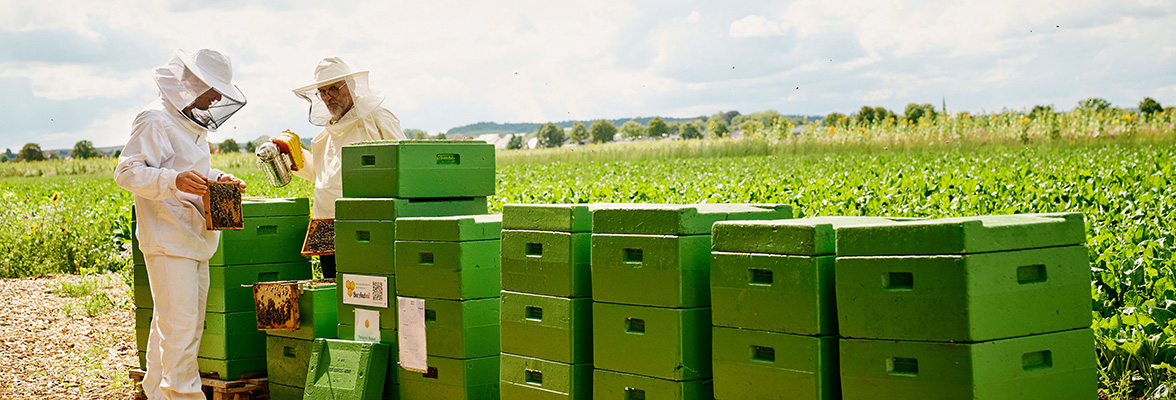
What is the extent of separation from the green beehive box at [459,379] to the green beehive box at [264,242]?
5.71ft

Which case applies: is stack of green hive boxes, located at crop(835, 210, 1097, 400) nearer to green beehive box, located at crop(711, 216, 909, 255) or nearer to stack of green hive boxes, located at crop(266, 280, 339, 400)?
green beehive box, located at crop(711, 216, 909, 255)

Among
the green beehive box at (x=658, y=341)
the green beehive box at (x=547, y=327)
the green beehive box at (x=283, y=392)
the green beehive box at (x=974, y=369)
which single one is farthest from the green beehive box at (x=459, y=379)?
the green beehive box at (x=974, y=369)

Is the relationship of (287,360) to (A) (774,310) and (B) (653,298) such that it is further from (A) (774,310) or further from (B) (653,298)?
(A) (774,310)

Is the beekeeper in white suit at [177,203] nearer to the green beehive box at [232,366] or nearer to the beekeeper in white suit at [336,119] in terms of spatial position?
the green beehive box at [232,366]

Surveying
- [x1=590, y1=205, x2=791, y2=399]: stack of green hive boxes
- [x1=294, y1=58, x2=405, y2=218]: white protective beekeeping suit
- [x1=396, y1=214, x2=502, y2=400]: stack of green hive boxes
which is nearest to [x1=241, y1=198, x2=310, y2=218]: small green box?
[x1=294, y1=58, x2=405, y2=218]: white protective beekeeping suit

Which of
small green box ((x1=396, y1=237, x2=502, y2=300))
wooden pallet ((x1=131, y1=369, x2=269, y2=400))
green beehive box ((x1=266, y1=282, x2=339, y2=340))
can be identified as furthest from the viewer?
wooden pallet ((x1=131, y1=369, x2=269, y2=400))

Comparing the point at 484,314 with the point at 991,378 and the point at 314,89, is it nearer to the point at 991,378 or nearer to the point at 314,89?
the point at 314,89

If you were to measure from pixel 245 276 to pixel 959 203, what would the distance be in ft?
21.7

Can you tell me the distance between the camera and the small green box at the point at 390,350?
229 inches

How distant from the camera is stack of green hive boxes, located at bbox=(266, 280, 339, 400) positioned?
626 centimetres

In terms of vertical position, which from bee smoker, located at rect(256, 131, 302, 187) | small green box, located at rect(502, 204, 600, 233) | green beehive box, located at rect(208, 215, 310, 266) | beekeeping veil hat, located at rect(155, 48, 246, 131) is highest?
beekeeping veil hat, located at rect(155, 48, 246, 131)

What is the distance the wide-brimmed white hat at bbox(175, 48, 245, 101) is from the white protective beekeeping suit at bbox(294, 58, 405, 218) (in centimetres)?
62

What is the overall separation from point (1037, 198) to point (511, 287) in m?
6.12

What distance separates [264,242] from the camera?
22.1 feet
